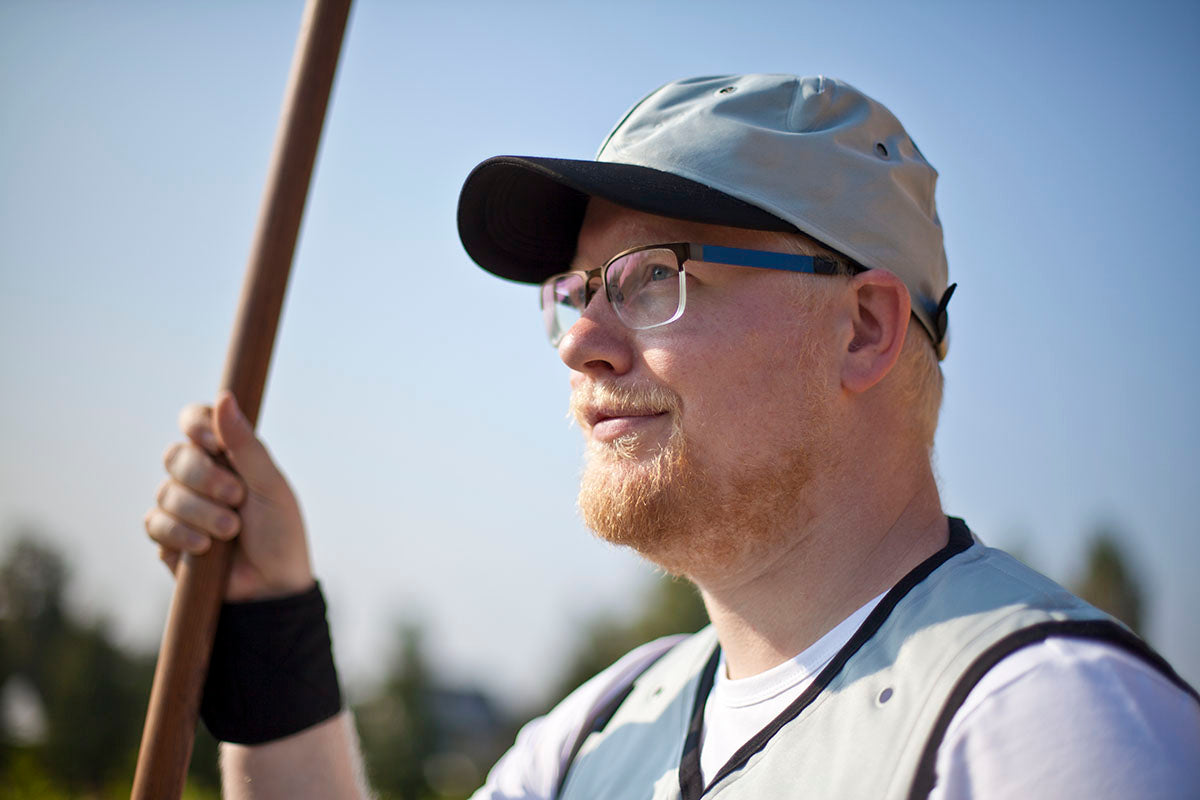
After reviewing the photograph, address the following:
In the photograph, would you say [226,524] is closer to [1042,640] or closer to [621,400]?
[621,400]

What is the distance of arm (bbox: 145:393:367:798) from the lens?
6.88 ft

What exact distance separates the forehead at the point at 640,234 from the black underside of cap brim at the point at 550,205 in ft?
0.21

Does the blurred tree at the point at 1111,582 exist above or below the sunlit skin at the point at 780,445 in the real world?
below

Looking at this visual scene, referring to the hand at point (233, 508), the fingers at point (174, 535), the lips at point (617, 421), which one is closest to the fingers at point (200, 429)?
the hand at point (233, 508)

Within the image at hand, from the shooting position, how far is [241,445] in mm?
2113

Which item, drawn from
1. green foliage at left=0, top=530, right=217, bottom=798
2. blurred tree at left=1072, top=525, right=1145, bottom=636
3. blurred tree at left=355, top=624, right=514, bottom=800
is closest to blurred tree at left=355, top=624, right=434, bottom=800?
blurred tree at left=355, top=624, right=514, bottom=800

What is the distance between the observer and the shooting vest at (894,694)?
53.6 inches

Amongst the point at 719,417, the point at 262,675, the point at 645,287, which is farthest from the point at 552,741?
the point at 645,287

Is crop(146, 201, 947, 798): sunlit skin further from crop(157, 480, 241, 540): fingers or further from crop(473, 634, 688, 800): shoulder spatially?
crop(157, 480, 241, 540): fingers

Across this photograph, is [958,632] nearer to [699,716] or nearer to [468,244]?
[699,716]

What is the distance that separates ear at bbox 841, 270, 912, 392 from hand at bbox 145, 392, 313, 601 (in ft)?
4.52

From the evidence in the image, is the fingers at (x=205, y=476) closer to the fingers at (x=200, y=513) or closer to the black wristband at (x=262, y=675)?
the fingers at (x=200, y=513)

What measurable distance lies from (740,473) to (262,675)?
Result: 1.25 meters

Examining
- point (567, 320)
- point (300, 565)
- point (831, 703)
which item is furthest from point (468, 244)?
point (831, 703)
